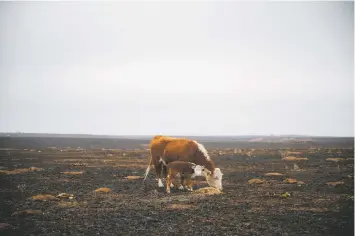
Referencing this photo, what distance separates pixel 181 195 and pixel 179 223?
5192 millimetres

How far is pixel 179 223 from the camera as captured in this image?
12797mm

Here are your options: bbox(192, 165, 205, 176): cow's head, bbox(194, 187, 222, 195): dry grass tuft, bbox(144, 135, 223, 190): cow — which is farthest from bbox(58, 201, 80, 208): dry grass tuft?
bbox(194, 187, 222, 195): dry grass tuft

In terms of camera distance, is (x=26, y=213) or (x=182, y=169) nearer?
(x=26, y=213)

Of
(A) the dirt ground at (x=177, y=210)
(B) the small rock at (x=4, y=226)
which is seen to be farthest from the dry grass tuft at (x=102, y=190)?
(B) the small rock at (x=4, y=226)

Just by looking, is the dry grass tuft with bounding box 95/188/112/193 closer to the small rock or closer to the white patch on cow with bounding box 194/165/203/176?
the white patch on cow with bounding box 194/165/203/176

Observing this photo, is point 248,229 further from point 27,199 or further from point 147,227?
point 27,199

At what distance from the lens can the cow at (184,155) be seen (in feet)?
63.7

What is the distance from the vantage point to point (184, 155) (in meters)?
19.4

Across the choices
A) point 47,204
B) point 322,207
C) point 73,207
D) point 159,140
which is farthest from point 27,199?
point 322,207

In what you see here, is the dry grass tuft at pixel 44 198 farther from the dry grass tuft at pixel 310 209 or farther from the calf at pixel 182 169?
the dry grass tuft at pixel 310 209

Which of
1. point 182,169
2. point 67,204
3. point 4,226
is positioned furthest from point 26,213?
point 182,169

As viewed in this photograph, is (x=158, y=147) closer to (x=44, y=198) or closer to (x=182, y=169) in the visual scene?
(x=182, y=169)

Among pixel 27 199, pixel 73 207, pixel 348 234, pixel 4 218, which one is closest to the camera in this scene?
pixel 348 234

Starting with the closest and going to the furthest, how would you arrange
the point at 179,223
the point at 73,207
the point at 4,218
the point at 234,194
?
the point at 179,223
the point at 4,218
the point at 73,207
the point at 234,194
